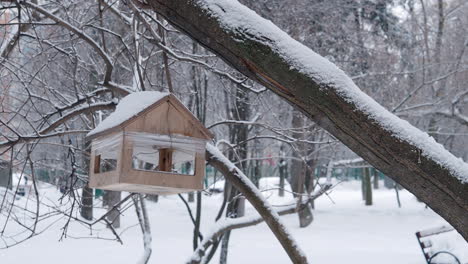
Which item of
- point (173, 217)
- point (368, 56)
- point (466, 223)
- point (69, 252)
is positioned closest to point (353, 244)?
point (368, 56)

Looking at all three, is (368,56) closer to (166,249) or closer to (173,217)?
(166,249)

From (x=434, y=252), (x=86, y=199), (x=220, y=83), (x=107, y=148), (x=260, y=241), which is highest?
(x=220, y=83)

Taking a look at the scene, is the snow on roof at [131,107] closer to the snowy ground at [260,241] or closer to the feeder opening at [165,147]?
the feeder opening at [165,147]

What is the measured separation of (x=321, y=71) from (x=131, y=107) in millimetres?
1078

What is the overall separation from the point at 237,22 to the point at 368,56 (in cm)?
1058

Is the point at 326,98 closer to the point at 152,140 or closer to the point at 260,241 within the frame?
the point at 152,140

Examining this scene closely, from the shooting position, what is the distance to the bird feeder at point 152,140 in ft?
9.27

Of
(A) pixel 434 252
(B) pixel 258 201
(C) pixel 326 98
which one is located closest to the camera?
(C) pixel 326 98

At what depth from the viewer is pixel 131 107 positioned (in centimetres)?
293

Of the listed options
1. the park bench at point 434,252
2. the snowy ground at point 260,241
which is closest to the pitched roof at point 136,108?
the snowy ground at point 260,241

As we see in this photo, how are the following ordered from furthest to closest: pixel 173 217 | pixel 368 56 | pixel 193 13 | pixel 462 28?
pixel 173 217, pixel 462 28, pixel 368 56, pixel 193 13

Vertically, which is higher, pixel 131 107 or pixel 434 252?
pixel 131 107

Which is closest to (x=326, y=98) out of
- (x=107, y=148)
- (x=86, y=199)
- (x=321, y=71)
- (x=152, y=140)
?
(x=321, y=71)

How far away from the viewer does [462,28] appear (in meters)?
15.7
